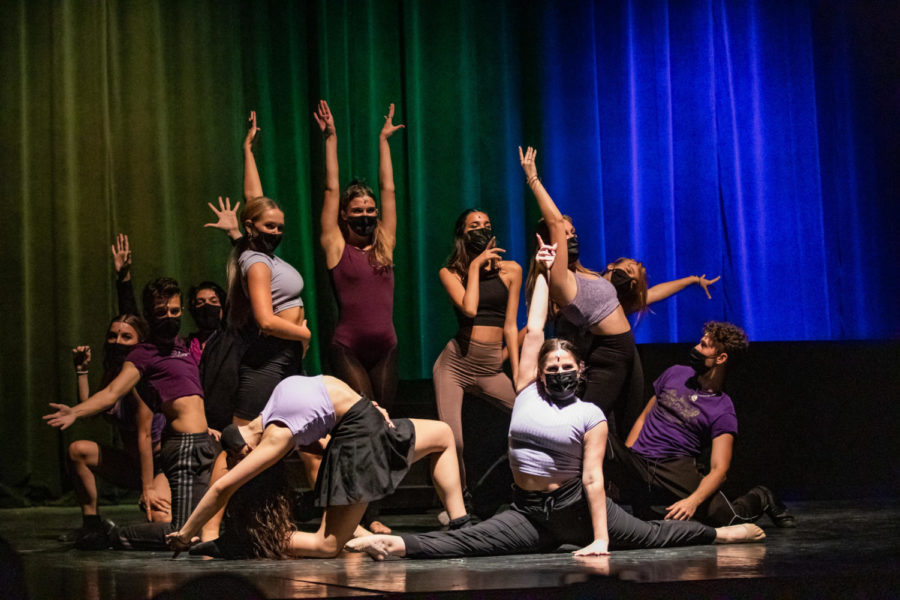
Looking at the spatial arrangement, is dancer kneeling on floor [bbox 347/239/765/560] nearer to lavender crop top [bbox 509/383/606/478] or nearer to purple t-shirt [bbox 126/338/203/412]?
lavender crop top [bbox 509/383/606/478]

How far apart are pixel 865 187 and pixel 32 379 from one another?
19.1ft

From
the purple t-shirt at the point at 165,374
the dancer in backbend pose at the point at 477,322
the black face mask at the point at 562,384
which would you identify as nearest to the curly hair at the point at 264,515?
the purple t-shirt at the point at 165,374

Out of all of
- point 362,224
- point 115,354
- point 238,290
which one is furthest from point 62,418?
point 362,224

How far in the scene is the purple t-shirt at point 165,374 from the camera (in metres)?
4.44

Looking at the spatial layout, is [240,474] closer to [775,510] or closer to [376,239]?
[376,239]

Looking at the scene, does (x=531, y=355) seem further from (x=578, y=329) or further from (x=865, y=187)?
(x=865, y=187)

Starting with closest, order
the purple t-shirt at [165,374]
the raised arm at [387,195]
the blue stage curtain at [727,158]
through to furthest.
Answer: the purple t-shirt at [165,374]
the raised arm at [387,195]
the blue stage curtain at [727,158]

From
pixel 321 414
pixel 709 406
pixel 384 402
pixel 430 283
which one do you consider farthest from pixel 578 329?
pixel 430 283

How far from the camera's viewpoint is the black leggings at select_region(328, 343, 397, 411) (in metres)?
4.66

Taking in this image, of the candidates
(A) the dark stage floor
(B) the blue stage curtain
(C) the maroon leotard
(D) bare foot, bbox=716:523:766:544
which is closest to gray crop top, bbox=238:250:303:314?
(C) the maroon leotard

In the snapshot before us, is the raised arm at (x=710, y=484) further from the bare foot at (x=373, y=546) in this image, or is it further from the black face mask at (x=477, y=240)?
the black face mask at (x=477, y=240)

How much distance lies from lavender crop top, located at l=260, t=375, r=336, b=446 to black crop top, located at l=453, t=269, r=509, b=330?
1.45 metres

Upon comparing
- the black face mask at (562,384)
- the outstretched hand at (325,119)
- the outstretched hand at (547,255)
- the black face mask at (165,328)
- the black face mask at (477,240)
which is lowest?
the black face mask at (562,384)

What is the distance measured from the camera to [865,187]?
7.09 metres
